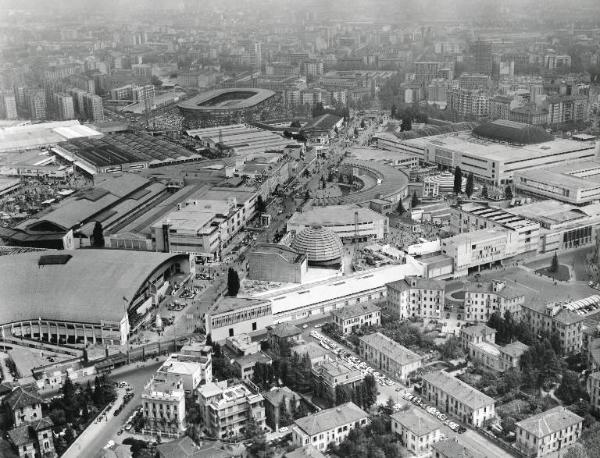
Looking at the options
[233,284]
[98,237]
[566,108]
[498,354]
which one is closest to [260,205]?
[98,237]

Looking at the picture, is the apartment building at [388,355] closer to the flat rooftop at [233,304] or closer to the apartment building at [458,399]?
the apartment building at [458,399]

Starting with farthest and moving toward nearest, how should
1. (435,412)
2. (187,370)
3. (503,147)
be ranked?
(503,147)
(187,370)
(435,412)

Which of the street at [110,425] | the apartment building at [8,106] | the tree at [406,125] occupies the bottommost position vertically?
the street at [110,425]

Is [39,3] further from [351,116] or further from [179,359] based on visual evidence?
[179,359]

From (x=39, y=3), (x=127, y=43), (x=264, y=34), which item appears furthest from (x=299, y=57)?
(x=39, y=3)

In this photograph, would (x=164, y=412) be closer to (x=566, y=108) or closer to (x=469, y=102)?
(x=566, y=108)

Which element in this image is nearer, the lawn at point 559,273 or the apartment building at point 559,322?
the apartment building at point 559,322

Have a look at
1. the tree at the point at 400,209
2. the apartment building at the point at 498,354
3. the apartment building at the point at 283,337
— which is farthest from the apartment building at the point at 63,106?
the apartment building at the point at 498,354
